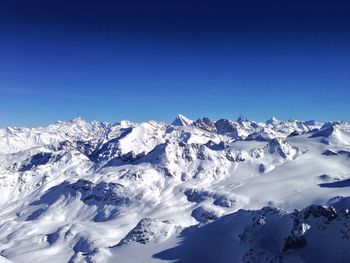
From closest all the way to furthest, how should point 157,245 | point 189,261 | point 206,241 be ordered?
point 189,261, point 206,241, point 157,245

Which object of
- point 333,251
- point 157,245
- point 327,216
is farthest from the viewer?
point 157,245

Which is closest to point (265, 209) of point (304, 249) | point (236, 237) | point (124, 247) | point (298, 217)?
point (236, 237)

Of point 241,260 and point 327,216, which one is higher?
point 327,216

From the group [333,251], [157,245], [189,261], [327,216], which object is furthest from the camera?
[157,245]

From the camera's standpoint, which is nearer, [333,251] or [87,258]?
[333,251]

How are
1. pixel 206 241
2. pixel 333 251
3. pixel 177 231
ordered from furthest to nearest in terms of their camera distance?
pixel 177 231, pixel 206 241, pixel 333 251

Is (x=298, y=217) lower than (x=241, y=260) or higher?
higher

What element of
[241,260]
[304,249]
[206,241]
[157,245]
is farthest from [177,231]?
[304,249]

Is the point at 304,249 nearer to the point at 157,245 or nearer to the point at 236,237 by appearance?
the point at 236,237

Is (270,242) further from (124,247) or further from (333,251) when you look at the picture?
(124,247)
